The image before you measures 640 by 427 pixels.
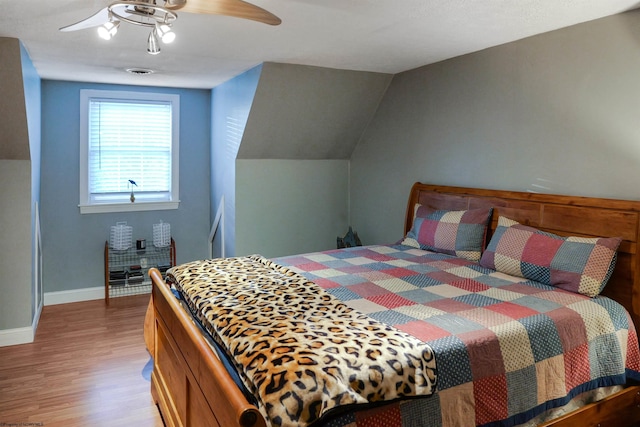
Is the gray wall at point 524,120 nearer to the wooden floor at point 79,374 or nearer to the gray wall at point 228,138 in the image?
the gray wall at point 228,138

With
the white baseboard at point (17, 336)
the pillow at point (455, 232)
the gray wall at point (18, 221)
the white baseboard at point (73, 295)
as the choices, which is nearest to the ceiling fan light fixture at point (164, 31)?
the gray wall at point (18, 221)

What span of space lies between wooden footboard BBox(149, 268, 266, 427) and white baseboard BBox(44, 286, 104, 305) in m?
2.41

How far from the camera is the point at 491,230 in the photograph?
3.42 metres

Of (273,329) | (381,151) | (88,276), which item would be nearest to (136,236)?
(88,276)

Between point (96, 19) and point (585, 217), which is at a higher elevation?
point (96, 19)

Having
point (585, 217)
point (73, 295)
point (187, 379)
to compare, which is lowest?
point (73, 295)

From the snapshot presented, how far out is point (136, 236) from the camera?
5.16m

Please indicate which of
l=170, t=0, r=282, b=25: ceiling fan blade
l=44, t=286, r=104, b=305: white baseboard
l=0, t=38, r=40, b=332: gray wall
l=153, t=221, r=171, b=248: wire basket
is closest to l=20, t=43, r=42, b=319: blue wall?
l=0, t=38, r=40, b=332: gray wall

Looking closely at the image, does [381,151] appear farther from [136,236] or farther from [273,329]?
[273,329]

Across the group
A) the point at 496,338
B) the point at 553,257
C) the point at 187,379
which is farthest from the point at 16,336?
the point at 553,257

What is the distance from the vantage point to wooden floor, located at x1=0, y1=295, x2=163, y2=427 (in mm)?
2730

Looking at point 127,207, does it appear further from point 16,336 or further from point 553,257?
point 553,257

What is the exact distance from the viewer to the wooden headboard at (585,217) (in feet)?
8.52

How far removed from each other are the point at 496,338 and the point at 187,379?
4.45 feet
